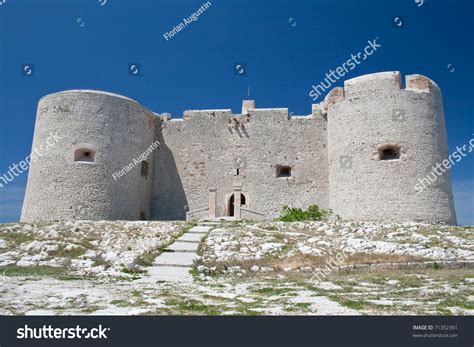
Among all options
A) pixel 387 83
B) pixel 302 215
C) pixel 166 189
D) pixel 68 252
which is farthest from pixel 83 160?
pixel 387 83

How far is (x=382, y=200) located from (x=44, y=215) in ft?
45.1

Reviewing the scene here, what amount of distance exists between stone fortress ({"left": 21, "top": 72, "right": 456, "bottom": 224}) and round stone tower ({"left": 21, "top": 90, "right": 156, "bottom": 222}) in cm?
4

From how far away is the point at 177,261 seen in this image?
26.1 ft

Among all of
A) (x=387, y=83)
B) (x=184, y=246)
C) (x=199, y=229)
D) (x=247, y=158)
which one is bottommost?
(x=184, y=246)

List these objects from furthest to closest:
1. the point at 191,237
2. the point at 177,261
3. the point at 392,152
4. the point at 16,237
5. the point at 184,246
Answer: the point at 392,152
the point at 191,237
the point at 16,237
the point at 184,246
the point at 177,261

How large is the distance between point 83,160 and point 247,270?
37.8 ft

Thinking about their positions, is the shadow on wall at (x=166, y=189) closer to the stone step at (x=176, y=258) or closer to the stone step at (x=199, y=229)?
the stone step at (x=199, y=229)

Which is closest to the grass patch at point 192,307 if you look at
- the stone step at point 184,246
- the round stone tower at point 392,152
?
the stone step at point 184,246

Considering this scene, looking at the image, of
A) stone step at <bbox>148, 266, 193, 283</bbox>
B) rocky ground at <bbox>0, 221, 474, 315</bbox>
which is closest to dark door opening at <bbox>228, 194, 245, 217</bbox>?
rocky ground at <bbox>0, 221, 474, 315</bbox>

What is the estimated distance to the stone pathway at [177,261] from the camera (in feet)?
22.1

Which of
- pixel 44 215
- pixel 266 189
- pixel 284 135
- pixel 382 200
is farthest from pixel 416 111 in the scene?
pixel 44 215

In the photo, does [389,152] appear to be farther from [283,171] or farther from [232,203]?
[232,203]

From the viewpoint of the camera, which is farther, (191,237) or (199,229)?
(199,229)

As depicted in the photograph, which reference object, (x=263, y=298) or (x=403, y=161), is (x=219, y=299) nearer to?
(x=263, y=298)
